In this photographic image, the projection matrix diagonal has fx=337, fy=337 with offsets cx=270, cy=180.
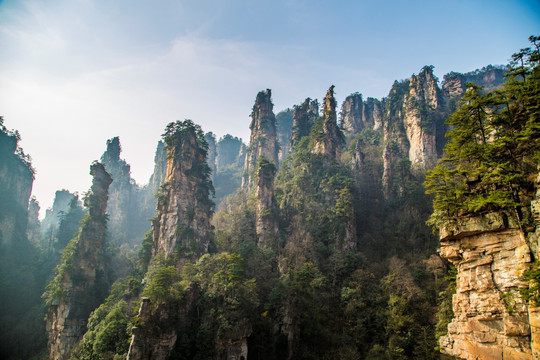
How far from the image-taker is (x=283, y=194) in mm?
45062

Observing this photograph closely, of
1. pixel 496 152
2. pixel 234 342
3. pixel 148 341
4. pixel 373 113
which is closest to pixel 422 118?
pixel 373 113

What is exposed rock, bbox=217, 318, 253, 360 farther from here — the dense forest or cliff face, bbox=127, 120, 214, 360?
cliff face, bbox=127, 120, 214, 360

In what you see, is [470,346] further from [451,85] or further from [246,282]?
[451,85]

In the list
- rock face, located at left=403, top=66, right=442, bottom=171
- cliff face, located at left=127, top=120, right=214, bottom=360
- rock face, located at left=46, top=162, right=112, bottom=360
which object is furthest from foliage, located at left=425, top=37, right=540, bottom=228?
rock face, located at left=46, top=162, right=112, bottom=360

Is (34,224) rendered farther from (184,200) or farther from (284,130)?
(284,130)

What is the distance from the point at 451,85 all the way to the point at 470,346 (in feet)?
218

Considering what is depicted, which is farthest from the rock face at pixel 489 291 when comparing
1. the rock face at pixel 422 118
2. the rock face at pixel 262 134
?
the rock face at pixel 262 134

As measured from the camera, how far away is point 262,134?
206 ft

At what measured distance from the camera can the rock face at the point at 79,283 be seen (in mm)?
34906

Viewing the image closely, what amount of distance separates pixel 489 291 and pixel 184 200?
104 feet

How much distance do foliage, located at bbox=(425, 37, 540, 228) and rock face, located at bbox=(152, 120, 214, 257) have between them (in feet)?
89.2

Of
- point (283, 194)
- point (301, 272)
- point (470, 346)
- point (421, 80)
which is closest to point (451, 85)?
point (421, 80)

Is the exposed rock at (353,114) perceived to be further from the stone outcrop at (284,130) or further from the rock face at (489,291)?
the rock face at (489,291)

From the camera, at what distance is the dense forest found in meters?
15.0
